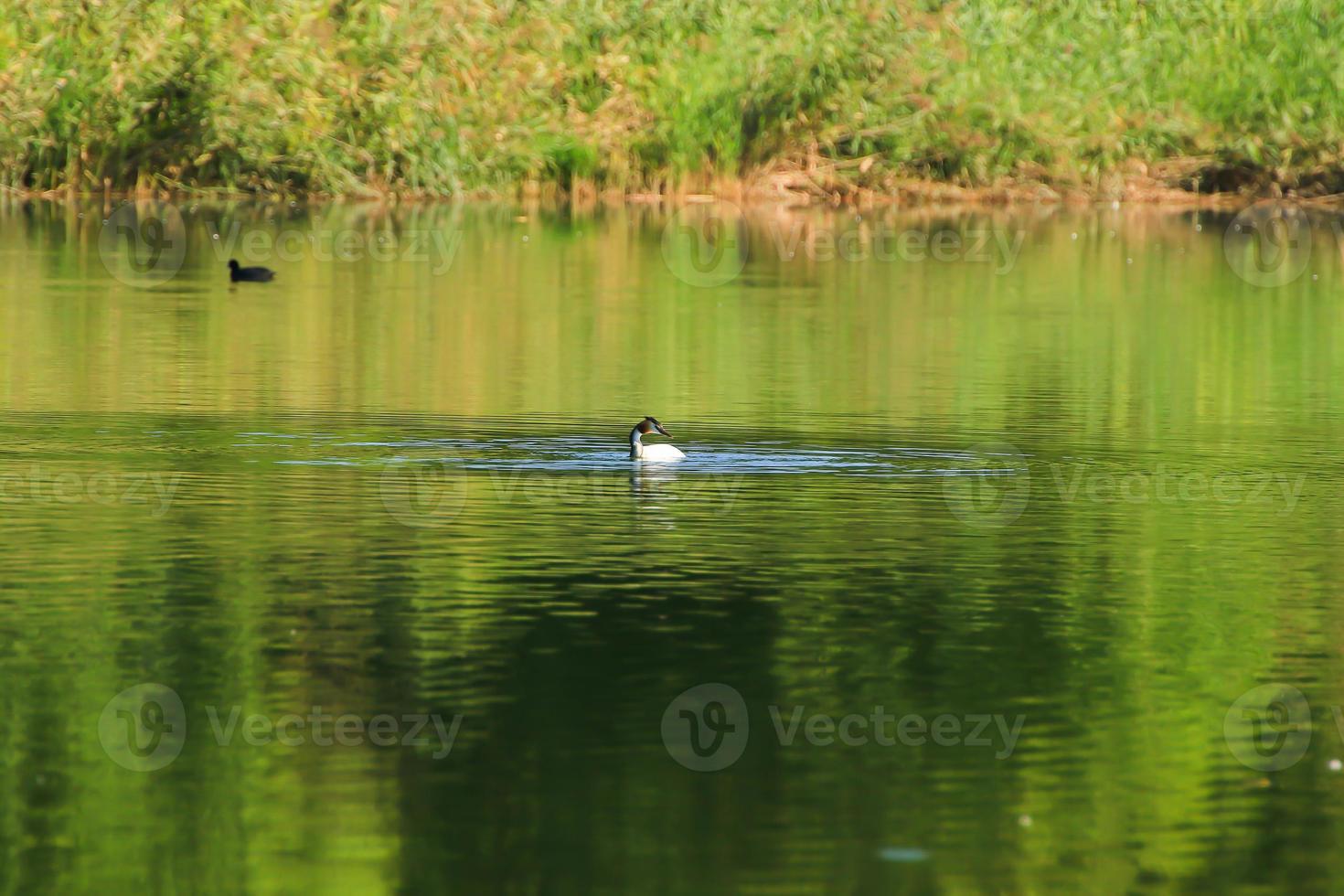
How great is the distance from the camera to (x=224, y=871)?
859cm

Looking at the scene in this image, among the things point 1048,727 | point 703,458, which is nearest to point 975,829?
point 1048,727

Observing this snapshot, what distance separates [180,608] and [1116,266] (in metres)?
28.2
